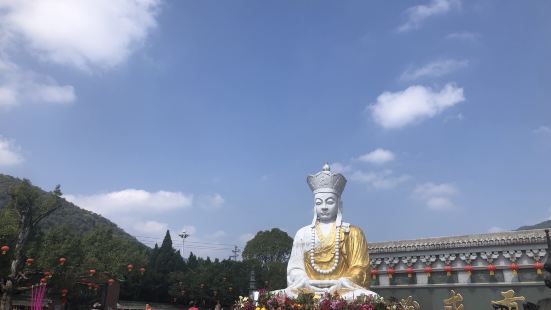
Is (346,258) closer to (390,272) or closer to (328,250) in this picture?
(328,250)

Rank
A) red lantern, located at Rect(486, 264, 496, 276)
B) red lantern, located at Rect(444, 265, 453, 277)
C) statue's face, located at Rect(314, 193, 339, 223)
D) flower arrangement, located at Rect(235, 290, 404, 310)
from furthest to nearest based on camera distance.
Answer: red lantern, located at Rect(444, 265, 453, 277) → red lantern, located at Rect(486, 264, 496, 276) → statue's face, located at Rect(314, 193, 339, 223) → flower arrangement, located at Rect(235, 290, 404, 310)

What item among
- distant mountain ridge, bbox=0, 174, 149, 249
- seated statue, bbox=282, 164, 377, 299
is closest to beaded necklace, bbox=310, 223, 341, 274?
seated statue, bbox=282, 164, 377, 299

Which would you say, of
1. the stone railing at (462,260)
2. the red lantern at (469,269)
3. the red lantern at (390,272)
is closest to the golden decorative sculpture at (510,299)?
the stone railing at (462,260)

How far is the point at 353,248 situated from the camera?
11883 mm

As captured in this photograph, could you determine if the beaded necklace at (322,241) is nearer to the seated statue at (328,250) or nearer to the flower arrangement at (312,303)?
the seated statue at (328,250)

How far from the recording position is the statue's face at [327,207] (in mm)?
12594

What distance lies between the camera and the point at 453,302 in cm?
1548

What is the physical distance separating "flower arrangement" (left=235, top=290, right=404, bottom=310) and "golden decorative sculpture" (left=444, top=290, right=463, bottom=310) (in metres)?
7.69

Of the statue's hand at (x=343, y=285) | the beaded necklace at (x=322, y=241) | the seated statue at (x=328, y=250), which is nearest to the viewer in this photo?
the statue's hand at (x=343, y=285)

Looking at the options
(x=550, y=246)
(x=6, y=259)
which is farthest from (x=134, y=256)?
(x=550, y=246)

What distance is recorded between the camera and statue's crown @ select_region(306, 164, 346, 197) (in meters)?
12.7

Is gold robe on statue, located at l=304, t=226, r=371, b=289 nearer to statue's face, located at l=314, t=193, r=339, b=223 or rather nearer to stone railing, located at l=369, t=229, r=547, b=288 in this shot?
statue's face, located at l=314, t=193, r=339, b=223

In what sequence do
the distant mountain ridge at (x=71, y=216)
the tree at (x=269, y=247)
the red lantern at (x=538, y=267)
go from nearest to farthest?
the red lantern at (x=538, y=267), the tree at (x=269, y=247), the distant mountain ridge at (x=71, y=216)

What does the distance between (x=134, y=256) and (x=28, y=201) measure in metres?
12.2
